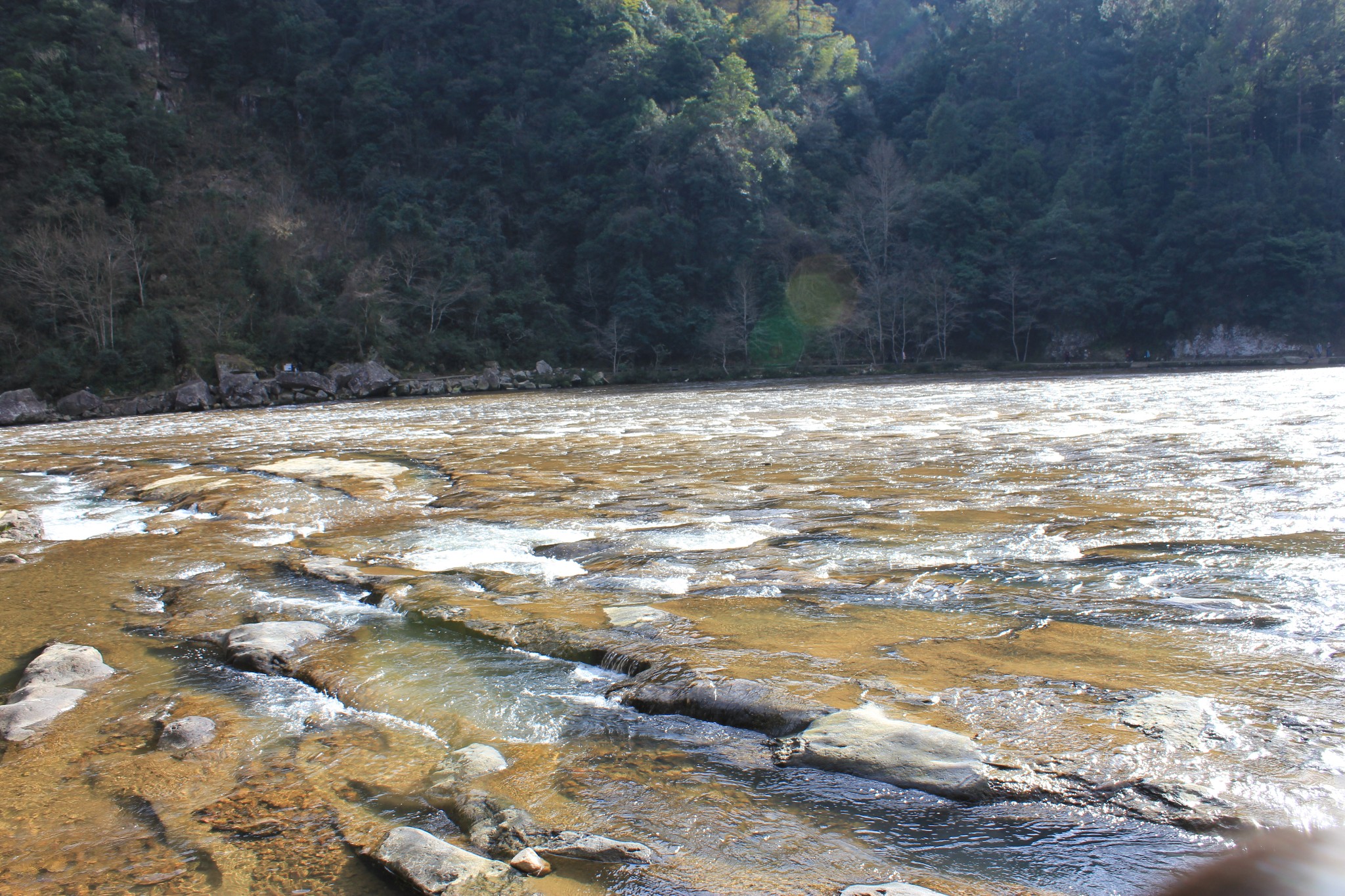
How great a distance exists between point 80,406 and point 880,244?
107 feet

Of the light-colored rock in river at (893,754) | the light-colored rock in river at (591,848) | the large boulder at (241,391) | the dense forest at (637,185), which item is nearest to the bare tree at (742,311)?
the dense forest at (637,185)

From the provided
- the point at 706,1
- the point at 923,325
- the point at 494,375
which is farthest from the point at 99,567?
the point at 706,1

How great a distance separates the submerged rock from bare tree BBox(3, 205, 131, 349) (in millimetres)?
30657

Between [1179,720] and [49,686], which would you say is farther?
[49,686]

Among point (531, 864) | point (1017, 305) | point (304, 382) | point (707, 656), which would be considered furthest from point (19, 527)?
point (1017, 305)

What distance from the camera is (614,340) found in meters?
36.3

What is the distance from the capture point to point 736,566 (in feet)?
14.8

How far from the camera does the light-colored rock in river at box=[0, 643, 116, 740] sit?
2.80m

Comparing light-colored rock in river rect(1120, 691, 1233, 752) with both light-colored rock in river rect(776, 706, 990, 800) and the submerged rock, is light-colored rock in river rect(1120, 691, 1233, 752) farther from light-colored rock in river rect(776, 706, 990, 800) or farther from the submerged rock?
the submerged rock

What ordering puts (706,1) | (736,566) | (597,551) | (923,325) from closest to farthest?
1. (736,566)
2. (597,551)
3. (923,325)
4. (706,1)

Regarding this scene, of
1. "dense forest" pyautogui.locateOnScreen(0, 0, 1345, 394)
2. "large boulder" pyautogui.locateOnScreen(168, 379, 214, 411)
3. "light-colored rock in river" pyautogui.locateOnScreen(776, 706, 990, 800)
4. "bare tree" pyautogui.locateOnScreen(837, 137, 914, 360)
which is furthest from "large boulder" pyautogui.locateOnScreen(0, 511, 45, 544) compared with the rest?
"bare tree" pyautogui.locateOnScreen(837, 137, 914, 360)

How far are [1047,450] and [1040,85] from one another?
46553mm

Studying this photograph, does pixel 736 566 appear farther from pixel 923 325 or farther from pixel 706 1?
pixel 706 1

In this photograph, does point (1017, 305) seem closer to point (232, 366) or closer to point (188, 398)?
point (232, 366)
